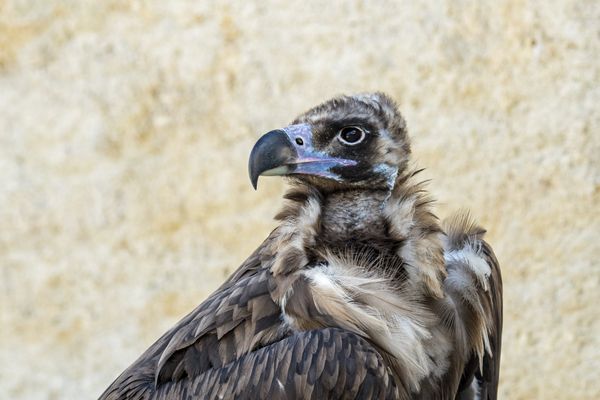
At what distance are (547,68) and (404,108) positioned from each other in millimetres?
917

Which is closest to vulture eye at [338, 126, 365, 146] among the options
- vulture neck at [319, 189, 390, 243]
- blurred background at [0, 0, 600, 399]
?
vulture neck at [319, 189, 390, 243]

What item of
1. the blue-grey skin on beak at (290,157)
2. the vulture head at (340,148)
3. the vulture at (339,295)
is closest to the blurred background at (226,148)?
the vulture at (339,295)

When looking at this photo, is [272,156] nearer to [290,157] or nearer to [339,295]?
[290,157]

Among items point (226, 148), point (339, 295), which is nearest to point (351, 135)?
point (339, 295)

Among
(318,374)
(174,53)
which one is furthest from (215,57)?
(318,374)

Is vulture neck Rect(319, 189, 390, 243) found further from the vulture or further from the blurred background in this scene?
the blurred background

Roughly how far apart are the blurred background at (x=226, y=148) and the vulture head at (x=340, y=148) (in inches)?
132

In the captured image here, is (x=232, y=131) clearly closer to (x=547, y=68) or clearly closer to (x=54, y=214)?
(x=54, y=214)

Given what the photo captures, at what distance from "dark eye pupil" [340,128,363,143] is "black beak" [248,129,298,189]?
0.17m

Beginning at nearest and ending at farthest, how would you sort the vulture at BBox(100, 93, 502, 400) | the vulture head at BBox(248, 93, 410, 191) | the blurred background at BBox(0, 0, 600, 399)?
the vulture at BBox(100, 93, 502, 400) → the vulture head at BBox(248, 93, 410, 191) → the blurred background at BBox(0, 0, 600, 399)

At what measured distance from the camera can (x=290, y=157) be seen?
10.0 ft

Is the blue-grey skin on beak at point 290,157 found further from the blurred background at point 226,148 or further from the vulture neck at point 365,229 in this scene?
the blurred background at point 226,148

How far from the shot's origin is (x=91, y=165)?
6.87m

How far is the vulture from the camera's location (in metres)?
2.92
